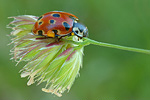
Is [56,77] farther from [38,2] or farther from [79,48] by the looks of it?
[38,2]

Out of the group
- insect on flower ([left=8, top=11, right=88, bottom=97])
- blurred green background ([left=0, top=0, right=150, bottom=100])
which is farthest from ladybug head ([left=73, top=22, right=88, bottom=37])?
blurred green background ([left=0, top=0, right=150, bottom=100])

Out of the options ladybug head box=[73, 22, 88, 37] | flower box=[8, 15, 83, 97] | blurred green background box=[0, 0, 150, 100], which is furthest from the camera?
blurred green background box=[0, 0, 150, 100]

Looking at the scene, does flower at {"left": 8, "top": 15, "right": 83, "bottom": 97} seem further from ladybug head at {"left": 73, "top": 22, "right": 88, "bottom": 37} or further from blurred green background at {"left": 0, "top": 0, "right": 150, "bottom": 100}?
blurred green background at {"left": 0, "top": 0, "right": 150, "bottom": 100}

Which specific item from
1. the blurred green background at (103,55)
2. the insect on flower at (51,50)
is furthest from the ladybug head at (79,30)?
the blurred green background at (103,55)

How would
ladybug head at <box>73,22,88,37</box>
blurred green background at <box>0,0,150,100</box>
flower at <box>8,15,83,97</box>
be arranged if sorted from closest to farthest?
flower at <box>8,15,83,97</box>, ladybug head at <box>73,22,88,37</box>, blurred green background at <box>0,0,150,100</box>

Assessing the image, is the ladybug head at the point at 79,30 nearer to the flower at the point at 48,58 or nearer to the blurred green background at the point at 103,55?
the flower at the point at 48,58

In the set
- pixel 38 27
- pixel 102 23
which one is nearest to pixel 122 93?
pixel 102 23

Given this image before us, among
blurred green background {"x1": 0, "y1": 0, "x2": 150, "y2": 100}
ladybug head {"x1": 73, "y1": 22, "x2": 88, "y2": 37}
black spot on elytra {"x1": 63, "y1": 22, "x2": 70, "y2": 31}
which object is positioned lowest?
blurred green background {"x1": 0, "y1": 0, "x2": 150, "y2": 100}
